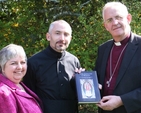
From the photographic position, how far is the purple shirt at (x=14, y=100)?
355 centimetres

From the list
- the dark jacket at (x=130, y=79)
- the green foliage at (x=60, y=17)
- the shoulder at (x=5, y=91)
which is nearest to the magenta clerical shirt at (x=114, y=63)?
the dark jacket at (x=130, y=79)

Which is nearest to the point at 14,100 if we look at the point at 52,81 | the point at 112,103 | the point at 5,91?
the point at 5,91

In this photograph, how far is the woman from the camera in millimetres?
3582

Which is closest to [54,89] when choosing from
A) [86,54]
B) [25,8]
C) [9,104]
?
[9,104]

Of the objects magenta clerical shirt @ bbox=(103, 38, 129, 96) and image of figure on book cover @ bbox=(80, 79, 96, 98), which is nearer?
image of figure on book cover @ bbox=(80, 79, 96, 98)

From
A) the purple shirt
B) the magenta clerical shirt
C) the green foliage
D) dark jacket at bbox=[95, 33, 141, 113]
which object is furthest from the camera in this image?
the green foliage

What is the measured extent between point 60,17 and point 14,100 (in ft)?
12.9

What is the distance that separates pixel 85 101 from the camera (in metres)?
3.93

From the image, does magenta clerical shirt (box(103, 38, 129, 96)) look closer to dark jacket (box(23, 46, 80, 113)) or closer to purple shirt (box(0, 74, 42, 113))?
dark jacket (box(23, 46, 80, 113))

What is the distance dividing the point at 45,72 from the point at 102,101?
2.59 feet

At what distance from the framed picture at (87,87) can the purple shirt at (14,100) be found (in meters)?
0.51

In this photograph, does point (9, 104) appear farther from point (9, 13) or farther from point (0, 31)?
point (9, 13)

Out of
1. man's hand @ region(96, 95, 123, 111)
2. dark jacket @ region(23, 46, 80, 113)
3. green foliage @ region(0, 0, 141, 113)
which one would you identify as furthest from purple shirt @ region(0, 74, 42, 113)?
green foliage @ region(0, 0, 141, 113)

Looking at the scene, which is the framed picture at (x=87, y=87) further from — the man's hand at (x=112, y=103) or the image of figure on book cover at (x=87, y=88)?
the man's hand at (x=112, y=103)
